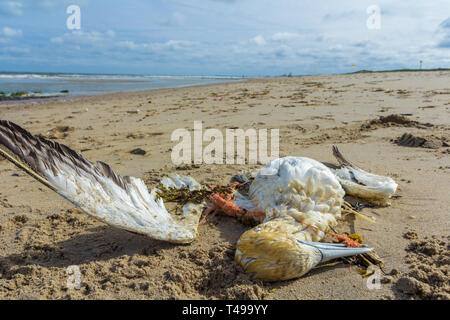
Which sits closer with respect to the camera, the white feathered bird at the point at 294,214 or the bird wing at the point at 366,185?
the white feathered bird at the point at 294,214

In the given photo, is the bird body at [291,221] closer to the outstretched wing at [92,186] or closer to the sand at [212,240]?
the sand at [212,240]

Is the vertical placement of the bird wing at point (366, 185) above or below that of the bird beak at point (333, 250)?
above

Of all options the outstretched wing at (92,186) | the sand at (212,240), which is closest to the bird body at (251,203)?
the outstretched wing at (92,186)

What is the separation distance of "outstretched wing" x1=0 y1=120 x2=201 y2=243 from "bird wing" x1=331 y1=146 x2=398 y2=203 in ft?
4.90

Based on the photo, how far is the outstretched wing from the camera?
1.88 metres

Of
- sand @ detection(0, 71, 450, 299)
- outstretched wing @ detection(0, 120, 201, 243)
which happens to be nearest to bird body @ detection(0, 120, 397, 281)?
outstretched wing @ detection(0, 120, 201, 243)

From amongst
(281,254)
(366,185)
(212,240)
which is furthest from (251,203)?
(366,185)

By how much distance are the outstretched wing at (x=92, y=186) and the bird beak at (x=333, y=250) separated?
2.99 ft

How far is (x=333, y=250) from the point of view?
1.97 meters

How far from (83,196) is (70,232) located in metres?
0.79

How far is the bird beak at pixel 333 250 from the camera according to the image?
1.93 metres

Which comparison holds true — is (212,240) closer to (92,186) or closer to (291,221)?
(291,221)
